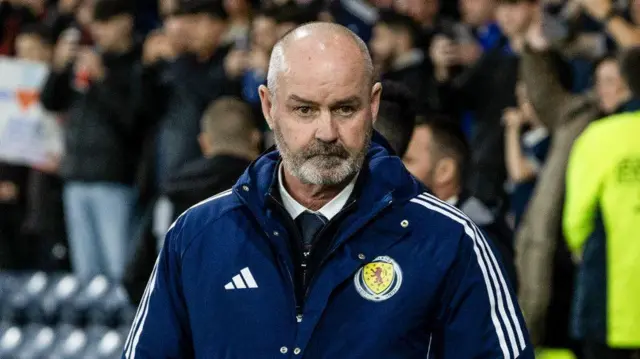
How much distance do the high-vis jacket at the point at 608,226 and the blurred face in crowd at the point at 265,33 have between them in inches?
104

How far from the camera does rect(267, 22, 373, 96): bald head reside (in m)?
3.07

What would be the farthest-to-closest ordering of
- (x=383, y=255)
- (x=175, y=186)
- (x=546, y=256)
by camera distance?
1. (x=546, y=256)
2. (x=175, y=186)
3. (x=383, y=255)

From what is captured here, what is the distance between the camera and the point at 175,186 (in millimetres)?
6188

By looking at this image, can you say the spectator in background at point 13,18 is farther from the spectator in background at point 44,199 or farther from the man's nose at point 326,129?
the man's nose at point 326,129

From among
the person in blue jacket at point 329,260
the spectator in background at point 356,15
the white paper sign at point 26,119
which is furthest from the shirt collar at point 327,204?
the white paper sign at point 26,119

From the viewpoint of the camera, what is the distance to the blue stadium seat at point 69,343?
30.1 feet

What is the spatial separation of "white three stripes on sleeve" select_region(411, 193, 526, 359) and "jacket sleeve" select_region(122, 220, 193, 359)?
62cm

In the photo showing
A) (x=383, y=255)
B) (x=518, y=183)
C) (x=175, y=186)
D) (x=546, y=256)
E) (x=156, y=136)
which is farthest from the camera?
(x=156, y=136)

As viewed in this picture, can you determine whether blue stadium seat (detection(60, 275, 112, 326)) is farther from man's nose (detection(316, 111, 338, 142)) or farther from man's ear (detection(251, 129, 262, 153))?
man's nose (detection(316, 111, 338, 142))

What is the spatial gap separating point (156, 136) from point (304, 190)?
6.18m

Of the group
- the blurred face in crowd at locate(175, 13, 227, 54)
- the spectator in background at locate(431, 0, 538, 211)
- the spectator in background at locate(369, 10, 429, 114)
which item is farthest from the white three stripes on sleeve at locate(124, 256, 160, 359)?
the blurred face in crowd at locate(175, 13, 227, 54)

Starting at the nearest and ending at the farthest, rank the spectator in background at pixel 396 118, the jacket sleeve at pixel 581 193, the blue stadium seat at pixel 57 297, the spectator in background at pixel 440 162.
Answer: the spectator in background at pixel 396 118 < the spectator in background at pixel 440 162 < the jacket sleeve at pixel 581 193 < the blue stadium seat at pixel 57 297

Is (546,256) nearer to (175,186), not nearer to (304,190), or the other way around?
(175,186)

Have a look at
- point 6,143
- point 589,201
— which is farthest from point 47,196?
point 589,201
